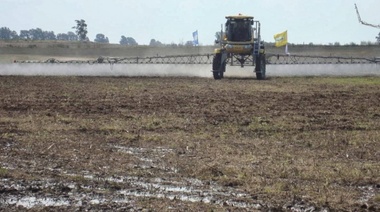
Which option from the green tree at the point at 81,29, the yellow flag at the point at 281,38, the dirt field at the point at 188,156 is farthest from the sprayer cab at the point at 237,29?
the green tree at the point at 81,29

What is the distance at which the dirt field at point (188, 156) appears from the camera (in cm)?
820

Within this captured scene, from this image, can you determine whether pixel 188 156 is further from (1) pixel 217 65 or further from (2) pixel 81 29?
(2) pixel 81 29

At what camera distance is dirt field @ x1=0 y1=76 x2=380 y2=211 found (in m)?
8.20

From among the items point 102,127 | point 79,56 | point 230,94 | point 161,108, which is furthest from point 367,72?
point 79,56

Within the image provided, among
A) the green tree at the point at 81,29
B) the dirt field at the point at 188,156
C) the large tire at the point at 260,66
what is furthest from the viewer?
the green tree at the point at 81,29

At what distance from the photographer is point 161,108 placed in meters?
19.1

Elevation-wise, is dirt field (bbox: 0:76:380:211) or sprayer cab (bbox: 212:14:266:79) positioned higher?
sprayer cab (bbox: 212:14:266:79)

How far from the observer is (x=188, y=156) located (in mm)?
11312

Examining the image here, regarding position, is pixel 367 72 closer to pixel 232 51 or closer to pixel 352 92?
pixel 232 51

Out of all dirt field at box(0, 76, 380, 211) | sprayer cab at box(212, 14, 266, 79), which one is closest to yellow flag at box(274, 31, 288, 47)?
sprayer cab at box(212, 14, 266, 79)

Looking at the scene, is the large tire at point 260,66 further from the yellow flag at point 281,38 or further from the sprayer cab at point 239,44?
the yellow flag at point 281,38

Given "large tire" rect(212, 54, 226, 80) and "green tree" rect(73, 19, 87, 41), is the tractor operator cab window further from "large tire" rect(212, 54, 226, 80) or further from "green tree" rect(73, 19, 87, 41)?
"green tree" rect(73, 19, 87, 41)

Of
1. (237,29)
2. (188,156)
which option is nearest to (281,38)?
(237,29)

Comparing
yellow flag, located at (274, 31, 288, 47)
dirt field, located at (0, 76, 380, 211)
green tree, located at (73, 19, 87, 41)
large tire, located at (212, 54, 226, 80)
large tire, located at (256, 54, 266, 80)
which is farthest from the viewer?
green tree, located at (73, 19, 87, 41)
